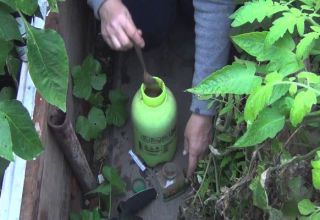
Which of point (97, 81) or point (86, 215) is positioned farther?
point (97, 81)

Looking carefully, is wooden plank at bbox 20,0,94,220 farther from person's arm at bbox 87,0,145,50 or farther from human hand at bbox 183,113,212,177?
human hand at bbox 183,113,212,177

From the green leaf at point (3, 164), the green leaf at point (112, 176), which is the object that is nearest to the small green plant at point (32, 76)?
the green leaf at point (3, 164)

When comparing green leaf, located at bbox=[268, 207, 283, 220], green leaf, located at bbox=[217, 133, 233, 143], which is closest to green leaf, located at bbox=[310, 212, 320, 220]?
green leaf, located at bbox=[268, 207, 283, 220]

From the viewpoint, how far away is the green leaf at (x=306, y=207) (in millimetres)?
849

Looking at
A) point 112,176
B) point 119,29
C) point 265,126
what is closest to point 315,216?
point 265,126

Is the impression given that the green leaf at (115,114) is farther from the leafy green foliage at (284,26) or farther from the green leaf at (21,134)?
the leafy green foliage at (284,26)

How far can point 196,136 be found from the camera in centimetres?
151

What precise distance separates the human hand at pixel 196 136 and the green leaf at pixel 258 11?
596 millimetres

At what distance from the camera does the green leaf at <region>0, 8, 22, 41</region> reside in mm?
930

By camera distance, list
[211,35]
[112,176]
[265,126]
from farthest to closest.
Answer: [112,176] → [211,35] → [265,126]

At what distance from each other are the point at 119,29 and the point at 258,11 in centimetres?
60

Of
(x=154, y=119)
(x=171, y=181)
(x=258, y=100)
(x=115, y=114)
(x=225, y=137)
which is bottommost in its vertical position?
(x=171, y=181)

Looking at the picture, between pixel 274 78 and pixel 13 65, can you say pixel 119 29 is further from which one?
pixel 274 78

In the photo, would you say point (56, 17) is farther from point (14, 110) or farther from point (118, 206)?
point (118, 206)
